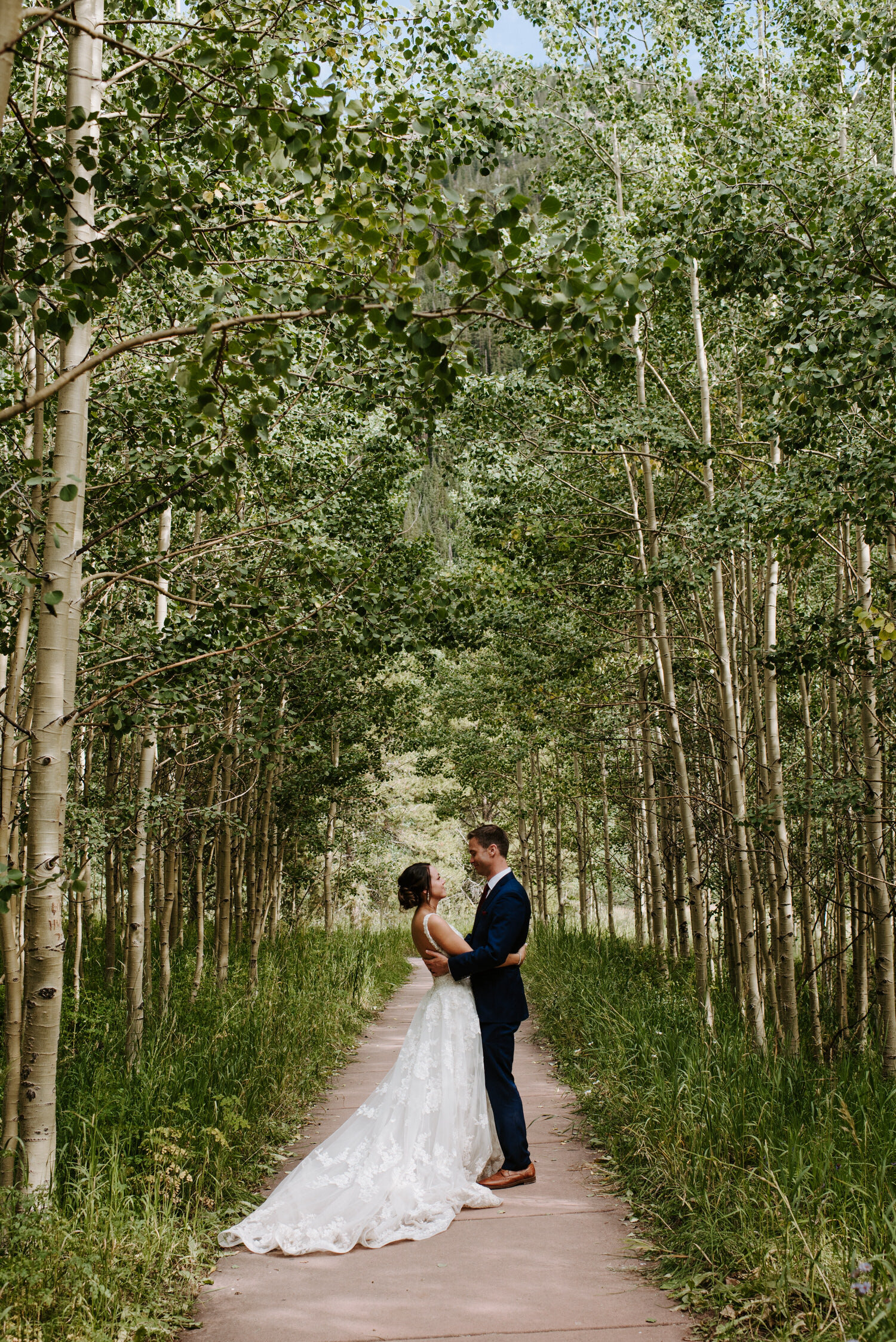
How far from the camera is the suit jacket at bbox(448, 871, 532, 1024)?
5.06m

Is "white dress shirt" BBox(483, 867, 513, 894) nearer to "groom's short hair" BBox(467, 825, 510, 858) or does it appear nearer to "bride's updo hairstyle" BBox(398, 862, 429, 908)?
"groom's short hair" BBox(467, 825, 510, 858)

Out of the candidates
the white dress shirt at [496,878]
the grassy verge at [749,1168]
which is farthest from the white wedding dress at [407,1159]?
the grassy verge at [749,1168]

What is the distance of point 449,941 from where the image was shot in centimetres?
521

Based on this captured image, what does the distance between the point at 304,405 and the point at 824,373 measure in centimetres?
472

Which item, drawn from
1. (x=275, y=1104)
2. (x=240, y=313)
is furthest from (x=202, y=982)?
(x=240, y=313)

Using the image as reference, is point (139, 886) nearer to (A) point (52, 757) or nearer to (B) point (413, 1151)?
(B) point (413, 1151)

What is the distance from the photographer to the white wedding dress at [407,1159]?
4242 millimetres

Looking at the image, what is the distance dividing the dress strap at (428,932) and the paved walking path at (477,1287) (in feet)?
4.29

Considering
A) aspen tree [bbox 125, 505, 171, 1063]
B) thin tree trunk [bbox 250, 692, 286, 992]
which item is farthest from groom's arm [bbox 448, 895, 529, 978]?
thin tree trunk [bbox 250, 692, 286, 992]

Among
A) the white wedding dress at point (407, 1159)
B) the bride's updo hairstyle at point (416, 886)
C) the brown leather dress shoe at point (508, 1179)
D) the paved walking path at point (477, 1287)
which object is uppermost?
the bride's updo hairstyle at point (416, 886)

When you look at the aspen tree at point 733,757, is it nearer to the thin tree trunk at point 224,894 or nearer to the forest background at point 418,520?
the forest background at point 418,520

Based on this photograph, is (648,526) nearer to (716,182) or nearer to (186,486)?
(716,182)

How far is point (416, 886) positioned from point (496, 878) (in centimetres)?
46

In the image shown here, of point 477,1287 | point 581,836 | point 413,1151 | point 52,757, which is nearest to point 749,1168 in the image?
point 477,1287
